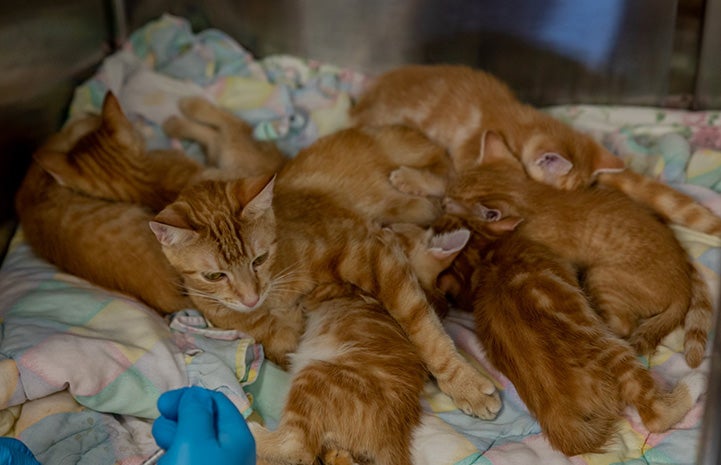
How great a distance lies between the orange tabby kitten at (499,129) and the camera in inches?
105

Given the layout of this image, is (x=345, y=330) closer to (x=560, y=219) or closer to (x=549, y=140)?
(x=560, y=219)

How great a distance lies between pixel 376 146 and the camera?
280 centimetres

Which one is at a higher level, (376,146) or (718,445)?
(718,445)

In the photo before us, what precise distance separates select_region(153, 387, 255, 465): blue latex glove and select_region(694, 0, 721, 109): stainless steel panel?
101 inches

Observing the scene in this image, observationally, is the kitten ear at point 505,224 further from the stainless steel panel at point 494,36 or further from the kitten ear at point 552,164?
the stainless steel panel at point 494,36

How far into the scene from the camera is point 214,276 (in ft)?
7.14

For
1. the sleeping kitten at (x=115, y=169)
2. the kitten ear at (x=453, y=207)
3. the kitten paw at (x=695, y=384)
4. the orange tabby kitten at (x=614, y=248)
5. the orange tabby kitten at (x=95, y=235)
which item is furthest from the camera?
the sleeping kitten at (x=115, y=169)

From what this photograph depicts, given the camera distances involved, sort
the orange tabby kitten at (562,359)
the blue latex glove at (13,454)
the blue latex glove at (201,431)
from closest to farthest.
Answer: the blue latex glove at (201,431) < the blue latex glove at (13,454) < the orange tabby kitten at (562,359)

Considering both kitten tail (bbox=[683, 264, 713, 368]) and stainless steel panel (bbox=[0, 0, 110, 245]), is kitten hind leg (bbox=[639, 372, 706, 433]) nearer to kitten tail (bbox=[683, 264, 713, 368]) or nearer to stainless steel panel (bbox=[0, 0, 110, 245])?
kitten tail (bbox=[683, 264, 713, 368])

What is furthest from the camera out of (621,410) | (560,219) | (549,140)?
(549,140)

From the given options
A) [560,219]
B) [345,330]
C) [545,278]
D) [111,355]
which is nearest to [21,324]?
[111,355]

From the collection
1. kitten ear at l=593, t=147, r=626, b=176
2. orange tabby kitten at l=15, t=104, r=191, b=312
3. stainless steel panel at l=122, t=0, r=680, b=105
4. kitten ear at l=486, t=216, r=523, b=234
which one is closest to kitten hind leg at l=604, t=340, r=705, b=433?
kitten ear at l=486, t=216, r=523, b=234

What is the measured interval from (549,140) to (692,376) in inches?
40.6

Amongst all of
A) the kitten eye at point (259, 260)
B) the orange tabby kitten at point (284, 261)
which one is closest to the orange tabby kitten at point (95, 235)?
the orange tabby kitten at point (284, 261)
